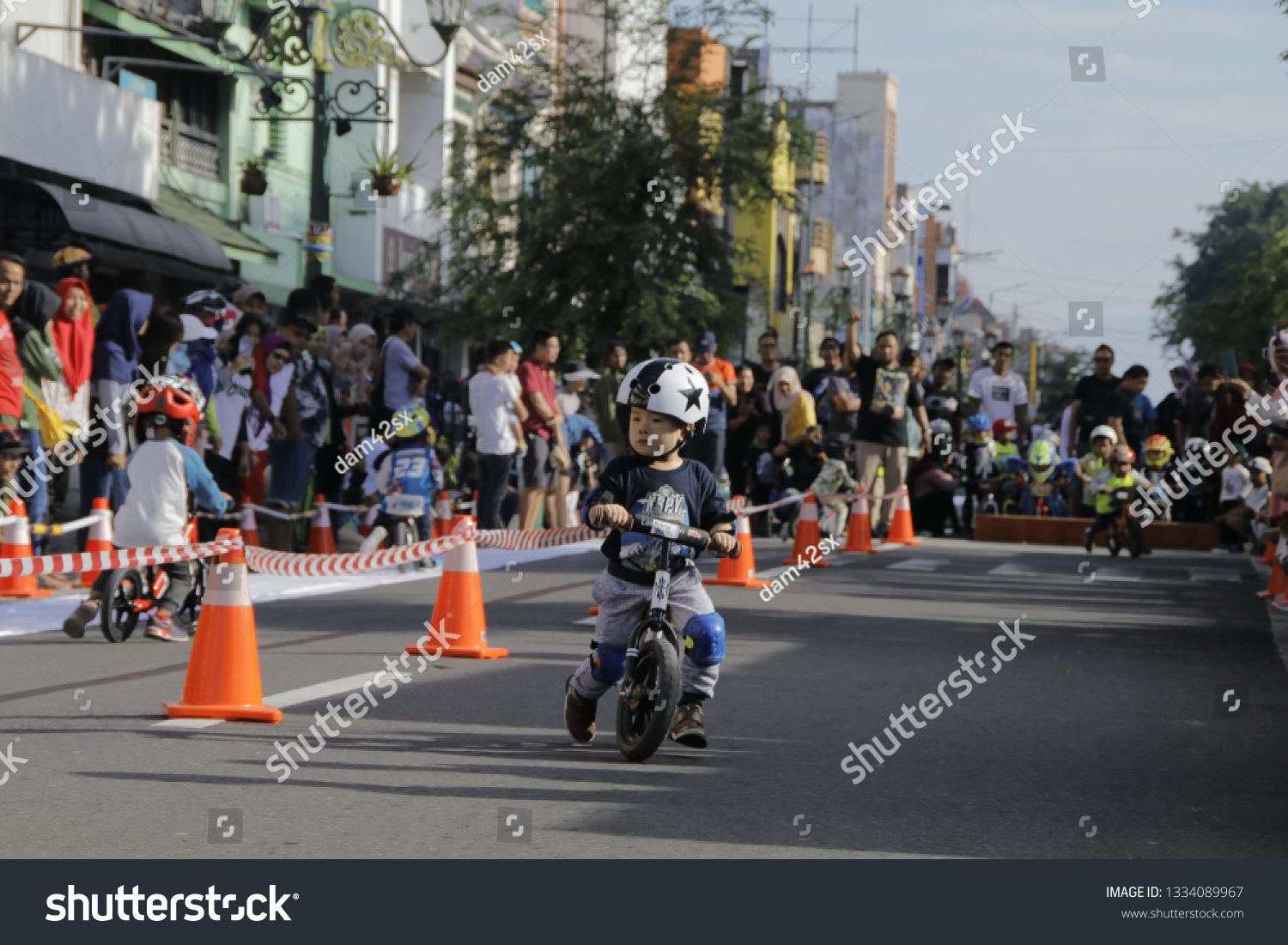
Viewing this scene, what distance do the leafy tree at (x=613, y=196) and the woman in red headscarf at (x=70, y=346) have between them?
13280 mm

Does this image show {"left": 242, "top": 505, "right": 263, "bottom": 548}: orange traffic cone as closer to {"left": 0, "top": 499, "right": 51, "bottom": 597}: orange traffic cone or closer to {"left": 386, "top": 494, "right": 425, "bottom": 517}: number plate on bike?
{"left": 386, "top": 494, "right": 425, "bottom": 517}: number plate on bike

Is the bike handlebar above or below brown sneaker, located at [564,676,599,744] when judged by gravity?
above

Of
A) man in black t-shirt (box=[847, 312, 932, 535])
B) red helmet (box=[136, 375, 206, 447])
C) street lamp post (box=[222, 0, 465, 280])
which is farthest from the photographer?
street lamp post (box=[222, 0, 465, 280])

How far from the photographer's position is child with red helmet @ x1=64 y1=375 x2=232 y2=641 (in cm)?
1021

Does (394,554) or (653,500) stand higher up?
(653,500)

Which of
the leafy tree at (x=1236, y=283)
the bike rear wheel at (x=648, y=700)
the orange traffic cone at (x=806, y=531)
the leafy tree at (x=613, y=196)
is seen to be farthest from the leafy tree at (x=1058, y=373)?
the bike rear wheel at (x=648, y=700)

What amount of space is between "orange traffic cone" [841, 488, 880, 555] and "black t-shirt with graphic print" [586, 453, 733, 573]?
37.1ft

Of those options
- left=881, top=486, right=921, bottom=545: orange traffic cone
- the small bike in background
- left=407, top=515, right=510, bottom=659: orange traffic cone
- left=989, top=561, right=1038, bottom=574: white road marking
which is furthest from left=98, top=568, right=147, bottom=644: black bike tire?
the small bike in background

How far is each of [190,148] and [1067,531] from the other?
14.2m

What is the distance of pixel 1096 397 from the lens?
2120cm

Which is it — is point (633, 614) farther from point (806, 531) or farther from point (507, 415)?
point (507, 415)

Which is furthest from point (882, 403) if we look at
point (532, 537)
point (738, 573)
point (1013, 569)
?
point (532, 537)

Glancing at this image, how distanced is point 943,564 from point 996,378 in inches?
232
